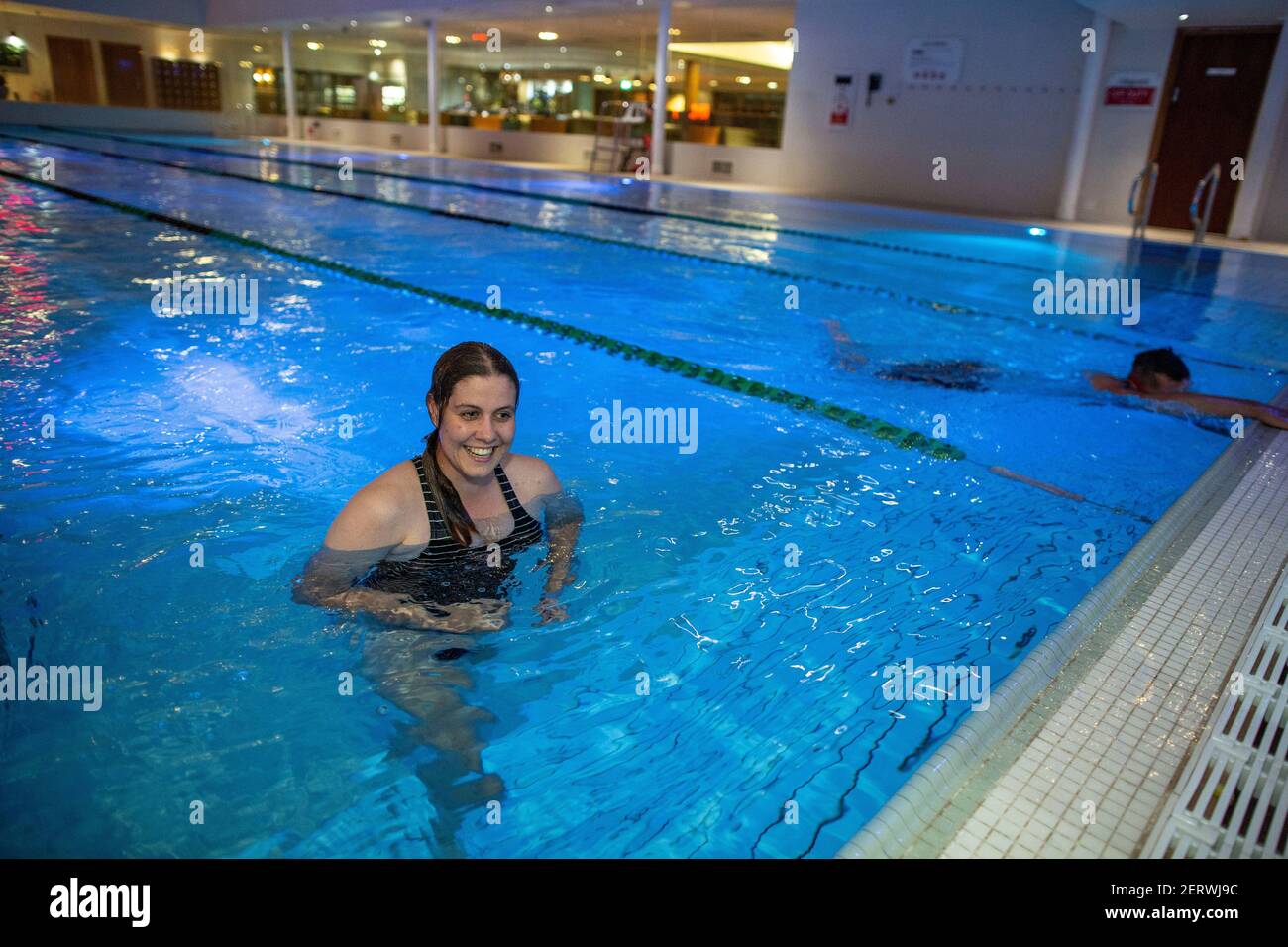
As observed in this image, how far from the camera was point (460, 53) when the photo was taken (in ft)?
91.1

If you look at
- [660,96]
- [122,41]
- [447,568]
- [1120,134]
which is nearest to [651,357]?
[447,568]

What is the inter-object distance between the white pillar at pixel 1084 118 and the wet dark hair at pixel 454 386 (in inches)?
532

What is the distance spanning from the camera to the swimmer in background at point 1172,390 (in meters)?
4.30

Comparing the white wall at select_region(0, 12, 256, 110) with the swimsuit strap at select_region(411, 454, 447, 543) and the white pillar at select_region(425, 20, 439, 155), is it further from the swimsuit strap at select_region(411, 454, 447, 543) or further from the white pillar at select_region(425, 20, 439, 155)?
the swimsuit strap at select_region(411, 454, 447, 543)

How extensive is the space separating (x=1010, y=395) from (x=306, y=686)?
4.40m

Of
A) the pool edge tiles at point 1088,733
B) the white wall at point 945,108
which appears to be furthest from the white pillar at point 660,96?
the pool edge tiles at point 1088,733

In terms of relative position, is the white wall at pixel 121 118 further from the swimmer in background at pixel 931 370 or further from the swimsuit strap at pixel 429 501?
the swimsuit strap at pixel 429 501

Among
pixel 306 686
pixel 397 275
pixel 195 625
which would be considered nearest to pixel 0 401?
pixel 195 625

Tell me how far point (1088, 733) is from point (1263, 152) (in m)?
13.1

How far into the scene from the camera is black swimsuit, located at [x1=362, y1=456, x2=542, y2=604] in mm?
2160

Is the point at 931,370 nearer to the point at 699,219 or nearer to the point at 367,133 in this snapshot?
the point at 699,219

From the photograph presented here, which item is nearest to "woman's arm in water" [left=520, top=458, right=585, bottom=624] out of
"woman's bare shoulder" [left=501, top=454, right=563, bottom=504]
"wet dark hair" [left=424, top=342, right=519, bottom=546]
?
"woman's bare shoulder" [left=501, top=454, right=563, bottom=504]

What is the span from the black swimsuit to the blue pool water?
111mm
